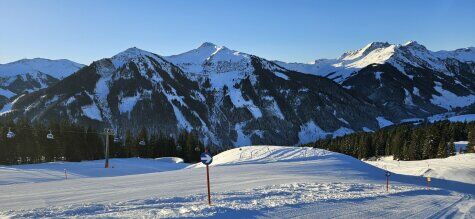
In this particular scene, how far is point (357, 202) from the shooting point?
18.4 metres

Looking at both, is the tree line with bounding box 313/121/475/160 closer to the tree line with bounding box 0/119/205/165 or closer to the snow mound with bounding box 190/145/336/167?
the tree line with bounding box 0/119/205/165

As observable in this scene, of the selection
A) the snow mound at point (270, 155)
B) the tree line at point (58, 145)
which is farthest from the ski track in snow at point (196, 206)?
the tree line at point (58, 145)

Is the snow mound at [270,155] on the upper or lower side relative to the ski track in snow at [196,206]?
upper

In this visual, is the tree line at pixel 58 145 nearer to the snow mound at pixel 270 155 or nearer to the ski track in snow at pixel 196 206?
the snow mound at pixel 270 155

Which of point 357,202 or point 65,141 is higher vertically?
point 65,141

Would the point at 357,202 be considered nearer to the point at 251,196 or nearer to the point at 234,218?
the point at 251,196

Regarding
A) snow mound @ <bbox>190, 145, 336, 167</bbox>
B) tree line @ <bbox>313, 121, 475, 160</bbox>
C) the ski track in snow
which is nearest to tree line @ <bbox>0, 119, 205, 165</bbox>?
snow mound @ <bbox>190, 145, 336, 167</bbox>

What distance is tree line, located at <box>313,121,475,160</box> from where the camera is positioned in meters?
110

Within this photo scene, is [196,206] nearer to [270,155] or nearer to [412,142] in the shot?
[270,155]

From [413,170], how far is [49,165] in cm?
5640

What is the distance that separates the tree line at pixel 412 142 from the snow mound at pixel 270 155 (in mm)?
60209

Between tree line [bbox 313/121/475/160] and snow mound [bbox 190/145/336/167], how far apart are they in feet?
198

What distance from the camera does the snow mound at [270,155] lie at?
54.0m

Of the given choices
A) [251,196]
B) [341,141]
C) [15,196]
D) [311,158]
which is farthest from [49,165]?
[341,141]
